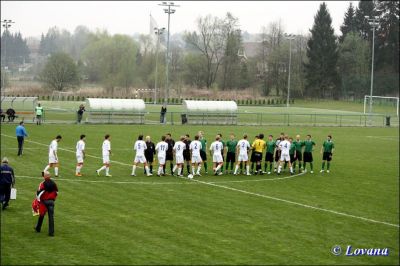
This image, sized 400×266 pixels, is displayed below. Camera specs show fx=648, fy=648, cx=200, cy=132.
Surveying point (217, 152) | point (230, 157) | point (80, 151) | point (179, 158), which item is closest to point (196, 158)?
point (179, 158)

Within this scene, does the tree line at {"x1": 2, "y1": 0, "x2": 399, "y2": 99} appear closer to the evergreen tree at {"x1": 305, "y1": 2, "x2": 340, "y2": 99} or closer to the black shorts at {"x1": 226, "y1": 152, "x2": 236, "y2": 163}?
the evergreen tree at {"x1": 305, "y1": 2, "x2": 340, "y2": 99}

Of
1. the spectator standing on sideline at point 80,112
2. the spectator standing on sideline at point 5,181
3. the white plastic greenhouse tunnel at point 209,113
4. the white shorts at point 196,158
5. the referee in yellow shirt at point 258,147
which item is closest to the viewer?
the spectator standing on sideline at point 5,181

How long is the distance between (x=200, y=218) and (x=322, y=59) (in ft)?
299

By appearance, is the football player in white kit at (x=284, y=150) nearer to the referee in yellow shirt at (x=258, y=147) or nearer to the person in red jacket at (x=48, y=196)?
the referee in yellow shirt at (x=258, y=147)

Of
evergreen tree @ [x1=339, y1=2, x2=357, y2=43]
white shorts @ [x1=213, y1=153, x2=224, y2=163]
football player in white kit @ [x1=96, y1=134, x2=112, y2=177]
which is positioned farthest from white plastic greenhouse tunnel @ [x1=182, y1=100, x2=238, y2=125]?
evergreen tree @ [x1=339, y1=2, x2=357, y2=43]

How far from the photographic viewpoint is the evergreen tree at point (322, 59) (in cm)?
10644

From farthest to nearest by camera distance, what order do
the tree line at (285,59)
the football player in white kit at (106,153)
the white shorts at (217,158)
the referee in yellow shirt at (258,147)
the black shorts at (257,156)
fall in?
the tree line at (285,59) < the black shorts at (257,156) < the referee in yellow shirt at (258,147) < the white shorts at (217,158) < the football player in white kit at (106,153)

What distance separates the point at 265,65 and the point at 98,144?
2839 inches

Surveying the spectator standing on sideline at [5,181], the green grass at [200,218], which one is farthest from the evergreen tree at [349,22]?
the spectator standing on sideline at [5,181]

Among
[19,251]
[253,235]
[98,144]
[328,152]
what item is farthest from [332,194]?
[98,144]

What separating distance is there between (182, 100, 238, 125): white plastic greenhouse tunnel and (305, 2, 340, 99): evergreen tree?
49002 mm

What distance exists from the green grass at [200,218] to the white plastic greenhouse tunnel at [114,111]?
22400mm

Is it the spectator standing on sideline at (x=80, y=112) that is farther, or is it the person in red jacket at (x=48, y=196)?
the spectator standing on sideline at (x=80, y=112)

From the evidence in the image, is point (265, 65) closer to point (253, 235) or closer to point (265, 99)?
point (265, 99)
